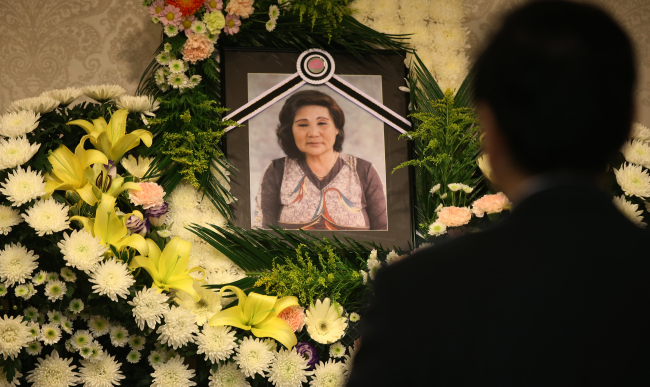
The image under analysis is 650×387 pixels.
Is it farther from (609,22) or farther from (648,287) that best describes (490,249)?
(609,22)

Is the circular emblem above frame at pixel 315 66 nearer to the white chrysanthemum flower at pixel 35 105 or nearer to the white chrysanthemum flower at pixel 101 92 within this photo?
the white chrysanthemum flower at pixel 101 92

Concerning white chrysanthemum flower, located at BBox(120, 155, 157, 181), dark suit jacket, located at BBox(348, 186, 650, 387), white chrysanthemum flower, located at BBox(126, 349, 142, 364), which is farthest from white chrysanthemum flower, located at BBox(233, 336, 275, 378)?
dark suit jacket, located at BBox(348, 186, 650, 387)

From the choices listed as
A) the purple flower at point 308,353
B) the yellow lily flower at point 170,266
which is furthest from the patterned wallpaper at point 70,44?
the purple flower at point 308,353

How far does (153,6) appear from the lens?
5.87ft

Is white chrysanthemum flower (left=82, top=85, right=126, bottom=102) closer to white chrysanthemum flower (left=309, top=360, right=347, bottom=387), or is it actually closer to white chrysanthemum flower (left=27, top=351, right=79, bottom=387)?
white chrysanthemum flower (left=27, top=351, right=79, bottom=387)

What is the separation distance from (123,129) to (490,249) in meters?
1.33

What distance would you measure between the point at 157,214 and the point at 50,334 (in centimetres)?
40

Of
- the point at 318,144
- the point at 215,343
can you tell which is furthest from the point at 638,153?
the point at 215,343

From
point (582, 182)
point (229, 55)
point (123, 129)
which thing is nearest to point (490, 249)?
point (582, 182)

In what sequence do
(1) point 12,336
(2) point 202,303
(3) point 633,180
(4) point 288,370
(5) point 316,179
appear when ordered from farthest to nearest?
(5) point 316,179, (3) point 633,180, (2) point 202,303, (4) point 288,370, (1) point 12,336

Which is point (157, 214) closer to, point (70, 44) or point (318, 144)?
point (318, 144)

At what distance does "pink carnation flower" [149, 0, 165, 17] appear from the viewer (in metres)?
1.78

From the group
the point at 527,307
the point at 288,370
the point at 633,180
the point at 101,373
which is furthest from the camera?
→ the point at 633,180

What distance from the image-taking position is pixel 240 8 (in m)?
1.83
